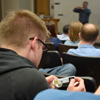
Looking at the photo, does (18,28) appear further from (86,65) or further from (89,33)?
(89,33)

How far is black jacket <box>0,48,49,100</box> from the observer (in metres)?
0.64

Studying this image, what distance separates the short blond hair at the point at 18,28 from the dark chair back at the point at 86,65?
0.83 m

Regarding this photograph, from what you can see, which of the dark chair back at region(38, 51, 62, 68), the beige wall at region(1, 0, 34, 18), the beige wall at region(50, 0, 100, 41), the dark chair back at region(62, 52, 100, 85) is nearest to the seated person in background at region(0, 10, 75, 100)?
the dark chair back at region(62, 52, 100, 85)

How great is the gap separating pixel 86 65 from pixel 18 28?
3.30ft

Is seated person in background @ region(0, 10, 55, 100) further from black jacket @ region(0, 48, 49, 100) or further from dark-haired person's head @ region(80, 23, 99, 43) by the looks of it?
dark-haired person's head @ region(80, 23, 99, 43)

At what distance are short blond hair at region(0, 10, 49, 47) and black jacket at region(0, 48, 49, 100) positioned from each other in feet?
0.65

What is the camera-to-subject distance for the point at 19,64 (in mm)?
691

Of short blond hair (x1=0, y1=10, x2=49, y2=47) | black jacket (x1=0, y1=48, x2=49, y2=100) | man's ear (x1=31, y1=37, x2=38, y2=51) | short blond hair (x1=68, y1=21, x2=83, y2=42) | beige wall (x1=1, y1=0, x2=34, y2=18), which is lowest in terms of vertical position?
short blond hair (x1=68, y1=21, x2=83, y2=42)

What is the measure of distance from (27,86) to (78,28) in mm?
2389

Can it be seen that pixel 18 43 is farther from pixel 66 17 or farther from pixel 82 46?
pixel 66 17

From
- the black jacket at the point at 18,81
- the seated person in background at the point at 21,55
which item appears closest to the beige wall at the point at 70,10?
the seated person in background at the point at 21,55

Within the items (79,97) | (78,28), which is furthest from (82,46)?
(79,97)

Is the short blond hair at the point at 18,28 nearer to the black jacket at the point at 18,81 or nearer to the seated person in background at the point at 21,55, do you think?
the seated person in background at the point at 21,55

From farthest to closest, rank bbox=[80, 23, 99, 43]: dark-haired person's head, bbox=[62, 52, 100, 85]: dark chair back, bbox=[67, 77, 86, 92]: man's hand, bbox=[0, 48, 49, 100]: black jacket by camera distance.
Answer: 1. bbox=[80, 23, 99, 43]: dark-haired person's head
2. bbox=[62, 52, 100, 85]: dark chair back
3. bbox=[67, 77, 86, 92]: man's hand
4. bbox=[0, 48, 49, 100]: black jacket
